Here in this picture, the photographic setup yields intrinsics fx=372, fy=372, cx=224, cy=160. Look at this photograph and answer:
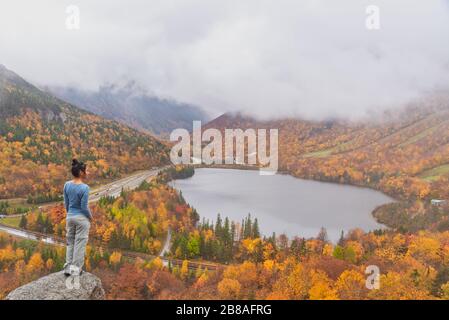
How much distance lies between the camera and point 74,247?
25.8ft

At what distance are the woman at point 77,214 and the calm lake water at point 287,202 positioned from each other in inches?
1935

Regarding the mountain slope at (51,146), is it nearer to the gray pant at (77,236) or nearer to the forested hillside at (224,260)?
the forested hillside at (224,260)

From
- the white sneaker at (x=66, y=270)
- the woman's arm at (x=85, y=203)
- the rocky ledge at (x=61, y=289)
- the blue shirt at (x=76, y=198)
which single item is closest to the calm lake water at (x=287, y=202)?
the rocky ledge at (x=61, y=289)

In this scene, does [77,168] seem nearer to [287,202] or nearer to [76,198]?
[76,198]

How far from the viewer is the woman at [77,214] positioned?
295 inches

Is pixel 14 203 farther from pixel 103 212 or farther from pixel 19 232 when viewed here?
pixel 103 212

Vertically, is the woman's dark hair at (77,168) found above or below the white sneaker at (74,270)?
above

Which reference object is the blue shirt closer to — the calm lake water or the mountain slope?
the calm lake water

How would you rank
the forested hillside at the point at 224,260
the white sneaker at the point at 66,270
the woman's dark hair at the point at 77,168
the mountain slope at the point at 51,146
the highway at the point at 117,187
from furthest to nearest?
1. the mountain slope at the point at 51,146
2. the highway at the point at 117,187
3. the forested hillside at the point at 224,260
4. the white sneaker at the point at 66,270
5. the woman's dark hair at the point at 77,168

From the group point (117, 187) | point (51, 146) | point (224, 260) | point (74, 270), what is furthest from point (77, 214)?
point (51, 146)

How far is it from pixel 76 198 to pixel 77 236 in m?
0.89

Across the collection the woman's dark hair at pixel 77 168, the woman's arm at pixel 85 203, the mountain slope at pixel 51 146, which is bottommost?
the woman's arm at pixel 85 203

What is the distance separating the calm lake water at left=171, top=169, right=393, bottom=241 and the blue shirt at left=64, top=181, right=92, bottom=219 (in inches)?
1952
